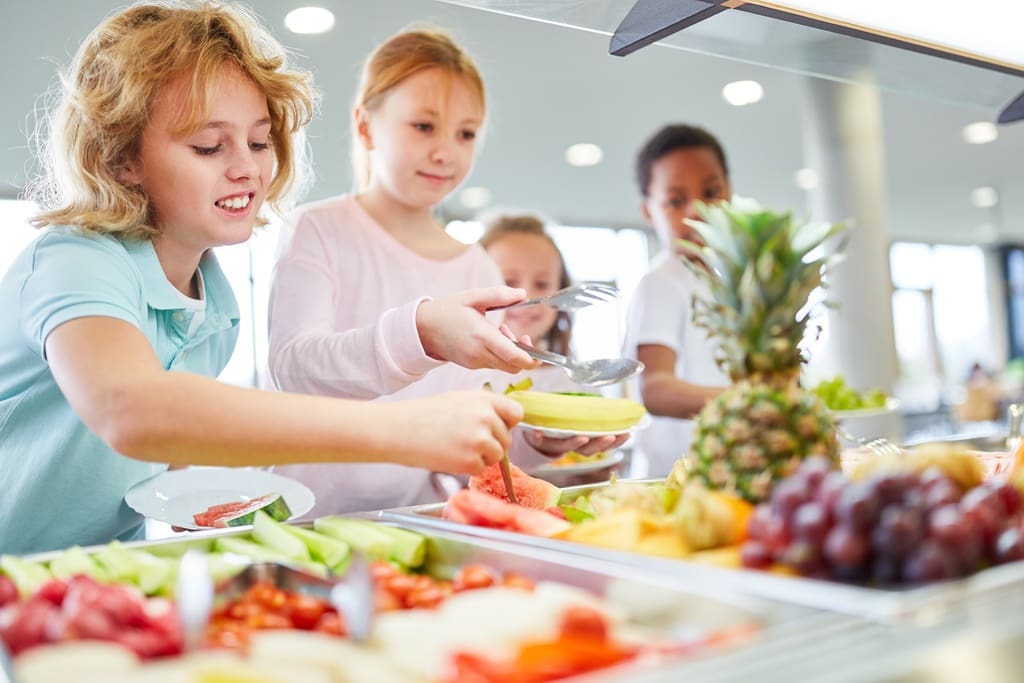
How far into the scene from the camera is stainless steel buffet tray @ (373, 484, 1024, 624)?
0.82 metres

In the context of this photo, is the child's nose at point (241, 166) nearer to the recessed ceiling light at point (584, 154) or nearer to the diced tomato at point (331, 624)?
the diced tomato at point (331, 624)

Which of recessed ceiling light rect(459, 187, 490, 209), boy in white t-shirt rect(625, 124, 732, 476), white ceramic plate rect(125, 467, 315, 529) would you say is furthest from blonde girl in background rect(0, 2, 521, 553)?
recessed ceiling light rect(459, 187, 490, 209)

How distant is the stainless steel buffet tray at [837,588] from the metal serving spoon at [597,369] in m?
0.55

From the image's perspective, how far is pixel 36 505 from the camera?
5.69ft

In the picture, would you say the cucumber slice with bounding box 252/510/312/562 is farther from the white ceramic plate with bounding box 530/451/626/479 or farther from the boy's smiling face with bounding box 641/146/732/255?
the boy's smiling face with bounding box 641/146/732/255

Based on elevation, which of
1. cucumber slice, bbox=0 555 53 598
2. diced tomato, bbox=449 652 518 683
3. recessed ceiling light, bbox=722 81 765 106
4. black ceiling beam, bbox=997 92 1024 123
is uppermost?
recessed ceiling light, bbox=722 81 765 106

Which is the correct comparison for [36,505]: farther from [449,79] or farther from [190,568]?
[449,79]

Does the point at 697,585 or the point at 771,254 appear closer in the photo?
the point at 697,585

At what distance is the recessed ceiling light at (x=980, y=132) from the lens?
33.1 feet

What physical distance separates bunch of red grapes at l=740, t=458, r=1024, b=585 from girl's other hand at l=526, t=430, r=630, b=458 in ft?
2.82

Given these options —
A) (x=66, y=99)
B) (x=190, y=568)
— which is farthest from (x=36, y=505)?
(x=190, y=568)

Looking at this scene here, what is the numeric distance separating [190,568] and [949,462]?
35.4 inches

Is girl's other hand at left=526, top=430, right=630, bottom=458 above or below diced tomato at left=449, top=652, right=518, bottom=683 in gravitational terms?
above

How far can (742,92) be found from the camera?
847cm
